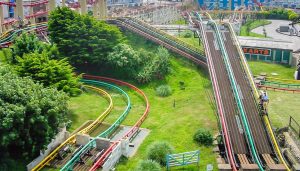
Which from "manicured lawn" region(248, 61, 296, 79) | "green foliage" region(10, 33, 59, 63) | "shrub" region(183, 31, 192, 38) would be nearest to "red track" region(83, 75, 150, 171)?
"green foliage" region(10, 33, 59, 63)

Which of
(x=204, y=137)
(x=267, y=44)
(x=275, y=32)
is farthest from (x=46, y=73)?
(x=275, y=32)

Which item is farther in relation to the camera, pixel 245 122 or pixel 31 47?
pixel 31 47

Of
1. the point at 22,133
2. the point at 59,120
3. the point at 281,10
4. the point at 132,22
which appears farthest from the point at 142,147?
the point at 281,10

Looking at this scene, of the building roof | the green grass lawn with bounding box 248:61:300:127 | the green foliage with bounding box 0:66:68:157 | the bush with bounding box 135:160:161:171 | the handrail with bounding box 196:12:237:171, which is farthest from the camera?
the building roof

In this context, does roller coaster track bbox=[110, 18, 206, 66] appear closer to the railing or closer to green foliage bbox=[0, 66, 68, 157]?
the railing

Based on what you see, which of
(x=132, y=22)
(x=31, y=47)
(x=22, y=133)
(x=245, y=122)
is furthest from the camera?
(x=132, y=22)

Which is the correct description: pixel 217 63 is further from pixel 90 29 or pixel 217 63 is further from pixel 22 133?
pixel 22 133

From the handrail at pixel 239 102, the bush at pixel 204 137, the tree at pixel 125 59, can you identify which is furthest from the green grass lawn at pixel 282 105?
the tree at pixel 125 59
